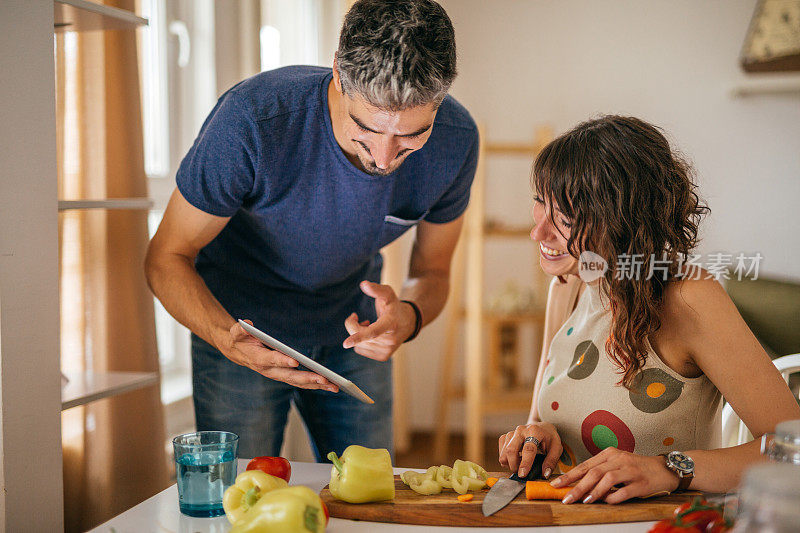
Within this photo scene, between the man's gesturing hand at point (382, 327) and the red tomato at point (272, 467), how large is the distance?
0.85 feet

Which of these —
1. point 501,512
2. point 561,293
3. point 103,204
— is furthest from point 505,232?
point 501,512

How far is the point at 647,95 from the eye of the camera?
4.20m

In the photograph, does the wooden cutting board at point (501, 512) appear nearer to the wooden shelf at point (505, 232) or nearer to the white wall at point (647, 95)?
the wooden shelf at point (505, 232)

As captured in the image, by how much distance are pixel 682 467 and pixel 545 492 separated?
233 mm

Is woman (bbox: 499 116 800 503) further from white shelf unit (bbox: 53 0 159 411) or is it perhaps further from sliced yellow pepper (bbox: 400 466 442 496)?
white shelf unit (bbox: 53 0 159 411)

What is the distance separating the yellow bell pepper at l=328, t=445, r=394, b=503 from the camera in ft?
3.68

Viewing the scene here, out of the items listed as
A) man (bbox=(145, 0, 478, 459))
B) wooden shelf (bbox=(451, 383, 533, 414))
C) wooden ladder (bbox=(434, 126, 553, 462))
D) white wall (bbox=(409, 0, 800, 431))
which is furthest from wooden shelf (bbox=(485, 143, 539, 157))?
man (bbox=(145, 0, 478, 459))

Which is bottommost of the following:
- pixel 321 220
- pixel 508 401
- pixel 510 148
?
pixel 508 401

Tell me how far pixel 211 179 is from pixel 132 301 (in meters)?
0.63

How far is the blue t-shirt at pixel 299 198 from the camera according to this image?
1.50 m

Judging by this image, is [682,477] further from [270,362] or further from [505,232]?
[505,232]

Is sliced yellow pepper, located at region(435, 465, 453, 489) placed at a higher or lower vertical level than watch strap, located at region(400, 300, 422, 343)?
lower

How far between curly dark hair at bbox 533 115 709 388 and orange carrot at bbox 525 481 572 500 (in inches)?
13.1

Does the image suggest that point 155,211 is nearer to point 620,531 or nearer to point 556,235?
point 556,235
